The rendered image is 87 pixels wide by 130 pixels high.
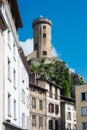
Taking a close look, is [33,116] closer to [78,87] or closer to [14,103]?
[78,87]

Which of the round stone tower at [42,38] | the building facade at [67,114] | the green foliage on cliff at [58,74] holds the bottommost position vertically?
the building facade at [67,114]

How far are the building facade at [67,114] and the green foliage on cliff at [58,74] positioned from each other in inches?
766

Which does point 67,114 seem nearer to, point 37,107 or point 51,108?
point 51,108

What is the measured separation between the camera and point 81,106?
77.4m

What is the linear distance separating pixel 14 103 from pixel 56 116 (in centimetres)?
4407

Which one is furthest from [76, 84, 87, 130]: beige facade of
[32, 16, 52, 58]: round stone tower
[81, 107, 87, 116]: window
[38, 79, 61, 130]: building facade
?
[32, 16, 52, 58]: round stone tower

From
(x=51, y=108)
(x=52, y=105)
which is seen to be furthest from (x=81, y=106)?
(x=51, y=108)

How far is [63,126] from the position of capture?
262 ft

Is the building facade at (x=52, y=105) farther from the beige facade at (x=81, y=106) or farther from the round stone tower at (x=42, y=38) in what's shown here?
the round stone tower at (x=42, y=38)

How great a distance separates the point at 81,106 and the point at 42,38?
78442 mm

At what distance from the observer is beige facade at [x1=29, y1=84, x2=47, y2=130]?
67.2 meters

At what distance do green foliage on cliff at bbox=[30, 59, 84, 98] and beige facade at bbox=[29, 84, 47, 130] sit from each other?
1315 inches

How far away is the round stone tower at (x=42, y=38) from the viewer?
151 metres

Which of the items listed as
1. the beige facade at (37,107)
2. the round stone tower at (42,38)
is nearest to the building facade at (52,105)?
the beige facade at (37,107)
